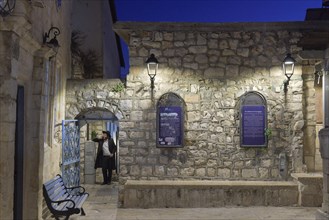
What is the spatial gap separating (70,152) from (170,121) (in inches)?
82.0

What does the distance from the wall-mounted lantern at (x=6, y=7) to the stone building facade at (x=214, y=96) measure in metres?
3.62

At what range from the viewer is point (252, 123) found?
314 inches

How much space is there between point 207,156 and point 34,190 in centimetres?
349

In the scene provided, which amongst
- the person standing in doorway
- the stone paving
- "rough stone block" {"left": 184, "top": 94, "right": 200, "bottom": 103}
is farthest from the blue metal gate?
"rough stone block" {"left": 184, "top": 94, "right": 200, "bottom": 103}

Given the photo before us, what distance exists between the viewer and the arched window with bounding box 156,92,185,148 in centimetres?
802

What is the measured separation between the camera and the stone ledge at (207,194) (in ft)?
24.8

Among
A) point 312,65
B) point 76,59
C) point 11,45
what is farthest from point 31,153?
point 312,65

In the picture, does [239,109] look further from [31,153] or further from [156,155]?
[31,153]

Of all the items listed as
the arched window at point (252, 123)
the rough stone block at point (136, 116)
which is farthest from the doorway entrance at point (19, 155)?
the arched window at point (252, 123)

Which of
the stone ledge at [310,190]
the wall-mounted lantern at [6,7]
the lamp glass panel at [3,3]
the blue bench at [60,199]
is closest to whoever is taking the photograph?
the wall-mounted lantern at [6,7]

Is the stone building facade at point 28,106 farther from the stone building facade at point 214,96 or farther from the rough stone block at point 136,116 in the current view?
the stone building facade at point 214,96

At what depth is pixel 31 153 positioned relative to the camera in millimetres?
5949

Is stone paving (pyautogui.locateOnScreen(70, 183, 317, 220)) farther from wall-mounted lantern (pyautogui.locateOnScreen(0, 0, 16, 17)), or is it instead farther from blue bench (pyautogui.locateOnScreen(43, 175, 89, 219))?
wall-mounted lantern (pyautogui.locateOnScreen(0, 0, 16, 17))

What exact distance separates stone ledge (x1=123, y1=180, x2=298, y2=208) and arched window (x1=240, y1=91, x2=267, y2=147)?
0.87 metres
